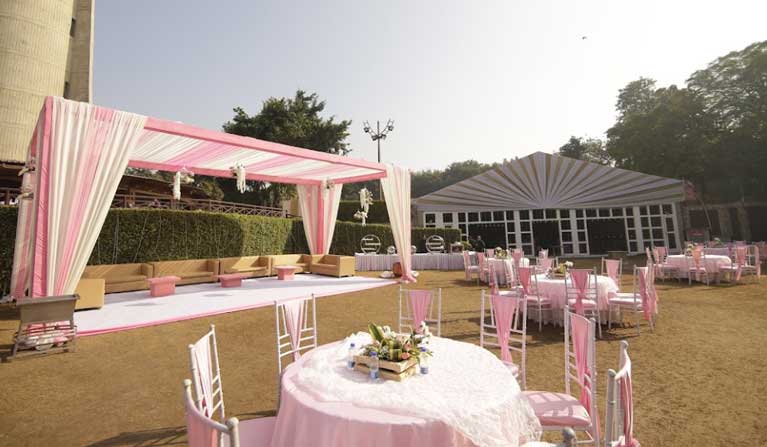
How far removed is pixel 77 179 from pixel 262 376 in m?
4.22

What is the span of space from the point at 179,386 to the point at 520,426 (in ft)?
10.8

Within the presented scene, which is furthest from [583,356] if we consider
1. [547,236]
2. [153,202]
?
[547,236]

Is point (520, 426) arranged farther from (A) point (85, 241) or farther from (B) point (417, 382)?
(A) point (85, 241)

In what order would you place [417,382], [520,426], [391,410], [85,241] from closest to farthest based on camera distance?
A: [391,410]
[520,426]
[417,382]
[85,241]

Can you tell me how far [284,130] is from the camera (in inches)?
823

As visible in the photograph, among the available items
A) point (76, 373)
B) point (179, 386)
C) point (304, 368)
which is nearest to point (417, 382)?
point (304, 368)

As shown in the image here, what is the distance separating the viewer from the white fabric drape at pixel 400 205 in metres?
9.41

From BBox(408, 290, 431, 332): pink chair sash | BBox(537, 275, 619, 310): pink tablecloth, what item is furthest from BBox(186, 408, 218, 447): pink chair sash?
BBox(537, 275, 619, 310): pink tablecloth

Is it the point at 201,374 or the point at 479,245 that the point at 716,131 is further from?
the point at 201,374

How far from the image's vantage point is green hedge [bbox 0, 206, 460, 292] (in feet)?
29.4

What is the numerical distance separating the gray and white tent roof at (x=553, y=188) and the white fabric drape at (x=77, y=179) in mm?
13904

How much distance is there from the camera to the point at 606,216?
16438 millimetres

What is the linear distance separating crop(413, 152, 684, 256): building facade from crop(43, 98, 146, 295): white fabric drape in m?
13.9

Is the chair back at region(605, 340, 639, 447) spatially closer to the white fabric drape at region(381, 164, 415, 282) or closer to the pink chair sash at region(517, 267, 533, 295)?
the pink chair sash at region(517, 267, 533, 295)
